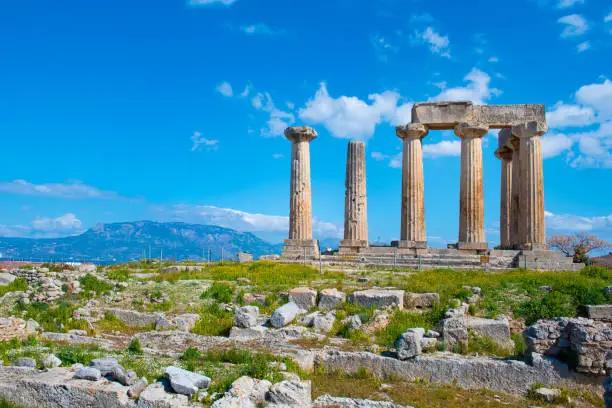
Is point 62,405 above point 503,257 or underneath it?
underneath

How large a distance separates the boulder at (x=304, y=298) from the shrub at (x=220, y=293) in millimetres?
2487

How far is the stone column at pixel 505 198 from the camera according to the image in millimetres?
35875

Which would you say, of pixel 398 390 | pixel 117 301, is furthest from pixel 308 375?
pixel 117 301

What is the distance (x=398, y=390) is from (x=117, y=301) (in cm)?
1272

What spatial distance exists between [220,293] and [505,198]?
2524cm

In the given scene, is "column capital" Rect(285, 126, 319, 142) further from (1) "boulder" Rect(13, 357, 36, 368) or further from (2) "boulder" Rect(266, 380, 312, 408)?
(2) "boulder" Rect(266, 380, 312, 408)

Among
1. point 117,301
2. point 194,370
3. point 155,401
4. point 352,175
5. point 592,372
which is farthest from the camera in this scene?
point 352,175

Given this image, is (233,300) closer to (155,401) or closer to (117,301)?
(117,301)

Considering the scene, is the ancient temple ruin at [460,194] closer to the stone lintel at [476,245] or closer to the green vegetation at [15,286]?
the stone lintel at [476,245]

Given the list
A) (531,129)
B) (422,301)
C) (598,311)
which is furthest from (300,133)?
(598,311)

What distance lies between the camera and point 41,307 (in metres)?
18.0

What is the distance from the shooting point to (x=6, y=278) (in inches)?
866

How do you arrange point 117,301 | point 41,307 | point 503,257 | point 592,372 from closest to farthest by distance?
1. point 592,372
2. point 41,307
3. point 117,301
4. point 503,257

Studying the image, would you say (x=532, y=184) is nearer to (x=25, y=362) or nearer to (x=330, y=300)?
(x=330, y=300)
